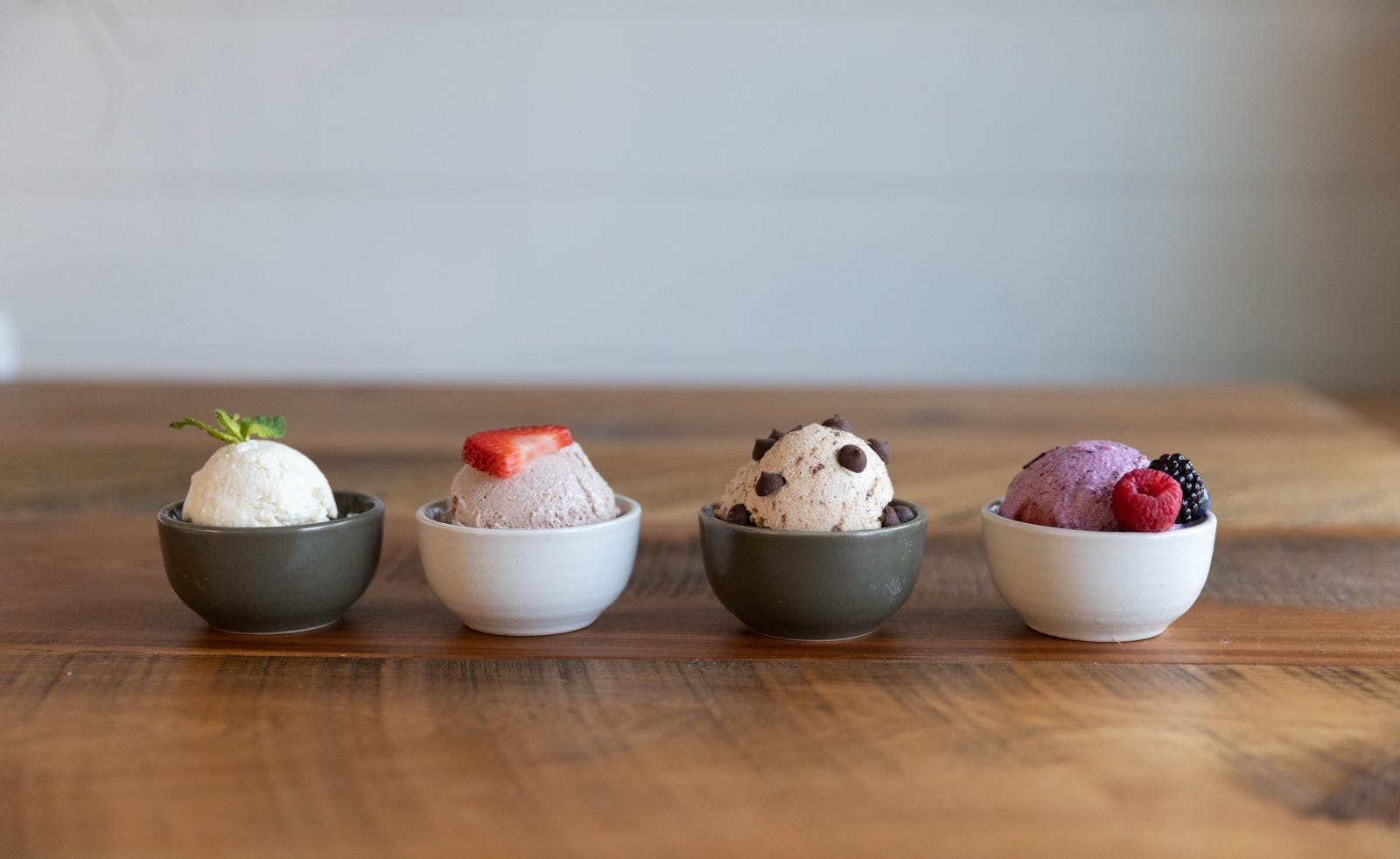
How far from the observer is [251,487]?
89cm

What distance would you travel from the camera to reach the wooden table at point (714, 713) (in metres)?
0.61

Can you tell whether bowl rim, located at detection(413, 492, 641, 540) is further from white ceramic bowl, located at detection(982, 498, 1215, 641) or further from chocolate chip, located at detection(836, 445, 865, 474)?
white ceramic bowl, located at detection(982, 498, 1215, 641)

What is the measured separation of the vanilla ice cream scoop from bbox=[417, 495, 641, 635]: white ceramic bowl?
0.34 feet

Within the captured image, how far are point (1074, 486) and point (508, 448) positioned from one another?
0.42 metres

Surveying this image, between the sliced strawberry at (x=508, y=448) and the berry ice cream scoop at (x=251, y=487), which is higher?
the sliced strawberry at (x=508, y=448)

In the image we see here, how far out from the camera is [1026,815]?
62cm

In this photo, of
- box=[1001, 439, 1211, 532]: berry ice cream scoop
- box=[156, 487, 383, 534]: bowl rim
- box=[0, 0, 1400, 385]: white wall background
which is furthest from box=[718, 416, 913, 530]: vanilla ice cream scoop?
box=[0, 0, 1400, 385]: white wall background

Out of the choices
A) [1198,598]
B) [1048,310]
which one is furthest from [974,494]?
[1048,310]

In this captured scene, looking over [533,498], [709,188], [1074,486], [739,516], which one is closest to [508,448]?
[533,498]

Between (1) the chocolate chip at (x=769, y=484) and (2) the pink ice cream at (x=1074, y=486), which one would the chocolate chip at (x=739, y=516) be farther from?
(2) the pink ice cream at (x=1074, y=486)

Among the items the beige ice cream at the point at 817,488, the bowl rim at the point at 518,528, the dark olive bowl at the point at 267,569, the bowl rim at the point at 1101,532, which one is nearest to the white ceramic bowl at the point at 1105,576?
the bowl rim at the point at 1101,532

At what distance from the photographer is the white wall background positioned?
2557mm

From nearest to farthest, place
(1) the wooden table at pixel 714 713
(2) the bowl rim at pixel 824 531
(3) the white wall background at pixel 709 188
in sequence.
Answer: (1) the wooden table at pixel 714 713 < (2) the bowl rim at pixel 824 531 < (3) the white wall background at pixel 709 188

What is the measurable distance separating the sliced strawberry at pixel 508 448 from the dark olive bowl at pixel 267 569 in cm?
10
